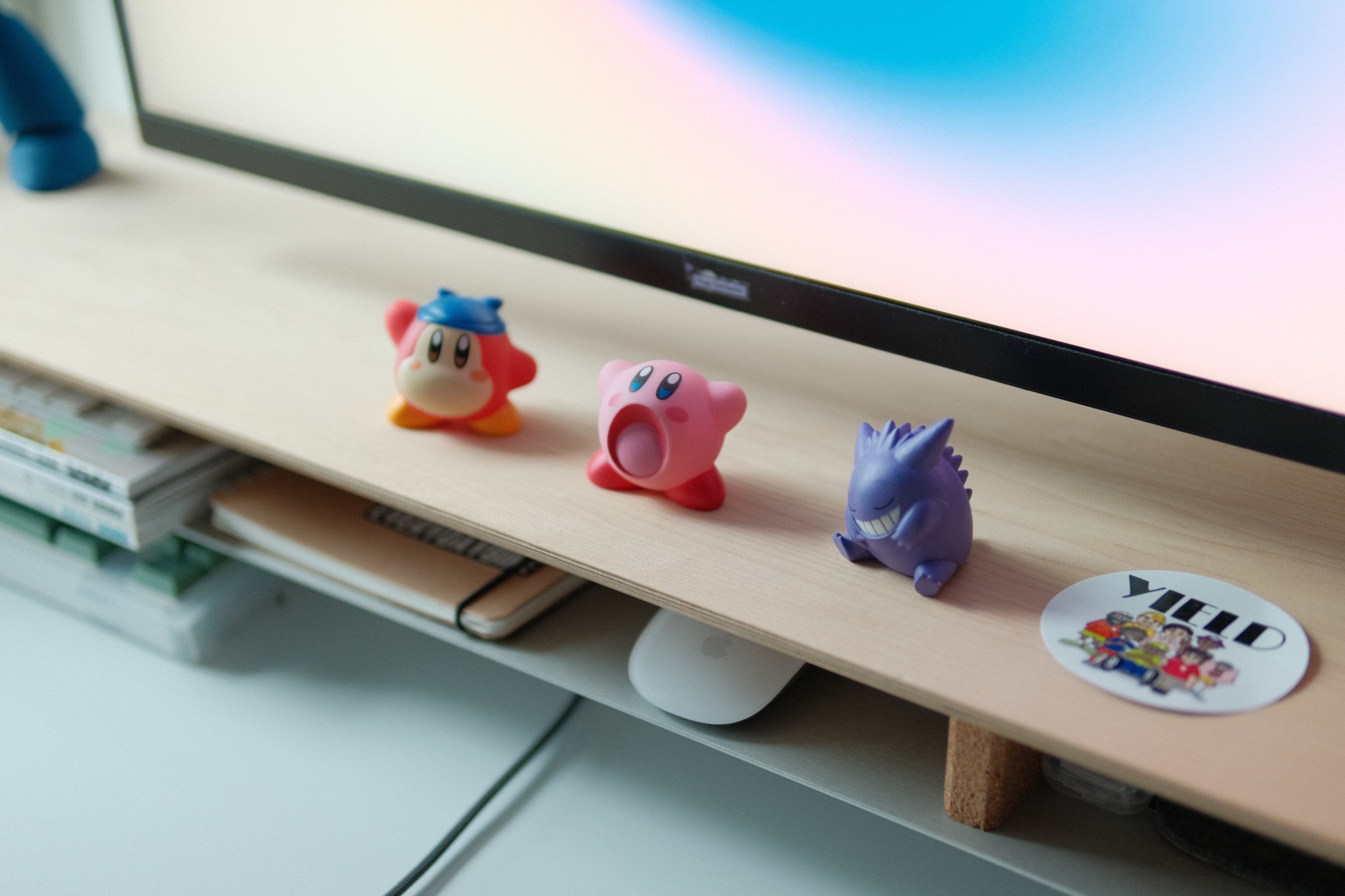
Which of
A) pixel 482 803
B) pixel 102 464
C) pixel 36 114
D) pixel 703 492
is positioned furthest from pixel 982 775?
pixel 36 114

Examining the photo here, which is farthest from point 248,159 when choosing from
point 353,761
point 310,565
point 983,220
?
point 983,220

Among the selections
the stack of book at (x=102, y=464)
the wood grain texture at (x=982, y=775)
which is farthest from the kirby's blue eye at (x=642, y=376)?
the stack of book at (x=102, y=464)

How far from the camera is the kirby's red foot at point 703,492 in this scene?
682mm

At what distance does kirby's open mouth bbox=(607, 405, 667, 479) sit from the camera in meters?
0.65

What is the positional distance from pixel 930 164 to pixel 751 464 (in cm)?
21

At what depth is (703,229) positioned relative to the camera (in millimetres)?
798

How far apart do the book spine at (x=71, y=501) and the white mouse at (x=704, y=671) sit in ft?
1.19

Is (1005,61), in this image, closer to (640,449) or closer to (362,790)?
(640,449)

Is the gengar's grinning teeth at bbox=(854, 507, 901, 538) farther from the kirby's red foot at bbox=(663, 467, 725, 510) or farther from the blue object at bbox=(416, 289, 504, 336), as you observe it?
the blue object at bbox=(416, 289, 504, 336)

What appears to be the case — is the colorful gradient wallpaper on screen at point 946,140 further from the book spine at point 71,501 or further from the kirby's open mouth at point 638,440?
the book spine at point 71,501

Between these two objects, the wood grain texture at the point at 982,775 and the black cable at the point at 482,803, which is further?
the black cable at the point at 482,803

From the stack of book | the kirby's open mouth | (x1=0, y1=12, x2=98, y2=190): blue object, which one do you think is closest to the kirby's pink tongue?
the kirby's open mouth

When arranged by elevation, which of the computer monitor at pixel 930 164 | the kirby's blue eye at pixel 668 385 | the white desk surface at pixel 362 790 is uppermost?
the computer monitor at pixel 930 164

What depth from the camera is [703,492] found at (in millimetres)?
682
